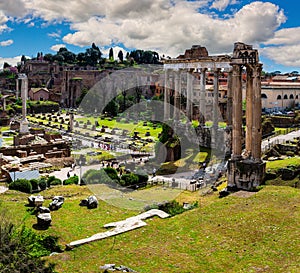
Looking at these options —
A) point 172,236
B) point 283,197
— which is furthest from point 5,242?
point 283,197

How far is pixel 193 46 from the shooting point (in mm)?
28828

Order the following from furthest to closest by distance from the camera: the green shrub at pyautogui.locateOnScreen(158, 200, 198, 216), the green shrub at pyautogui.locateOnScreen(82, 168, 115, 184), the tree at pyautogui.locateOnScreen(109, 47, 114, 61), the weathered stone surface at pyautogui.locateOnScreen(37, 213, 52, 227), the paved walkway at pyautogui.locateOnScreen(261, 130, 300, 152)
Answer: the tree at pyautogui.locateOnScreen(109, 47, 114, 61), the paved walkway at pyautogui.locateOnScreen(261, 130, 300, 152), the green shrub at pyautogui.locateOnScreen(82, 168, 115, 184), the green shrub at pyautogui.locateOnScreen(158, 200, 198, 216), the weathered stone surface at pyautogui.locateOnScreen(37, 213, 52, 227)

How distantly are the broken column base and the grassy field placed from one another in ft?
5.17

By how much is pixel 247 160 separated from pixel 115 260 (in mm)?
8333

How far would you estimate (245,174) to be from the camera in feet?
51.5

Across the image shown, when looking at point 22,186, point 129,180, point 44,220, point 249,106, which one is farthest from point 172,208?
point 22,186

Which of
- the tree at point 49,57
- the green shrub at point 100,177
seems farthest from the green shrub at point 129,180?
the tree at point 49,57

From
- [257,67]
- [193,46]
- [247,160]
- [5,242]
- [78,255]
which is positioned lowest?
[78,255]

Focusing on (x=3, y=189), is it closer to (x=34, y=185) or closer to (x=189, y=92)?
(x=34, y=185)

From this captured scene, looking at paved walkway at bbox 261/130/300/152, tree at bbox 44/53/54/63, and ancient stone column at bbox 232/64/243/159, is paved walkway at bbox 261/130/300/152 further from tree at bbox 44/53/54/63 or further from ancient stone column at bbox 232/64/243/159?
tree at bbox 44/53/54/63

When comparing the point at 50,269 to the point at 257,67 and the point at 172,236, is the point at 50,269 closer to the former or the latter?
the point at 172,236

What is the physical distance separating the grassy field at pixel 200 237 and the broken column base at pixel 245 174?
62.0 inches

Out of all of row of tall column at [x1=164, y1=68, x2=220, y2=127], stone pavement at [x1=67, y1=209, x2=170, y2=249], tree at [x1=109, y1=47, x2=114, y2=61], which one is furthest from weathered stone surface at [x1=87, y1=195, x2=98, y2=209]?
tree at [x1=109, y1=47, x2=114, y2=61]

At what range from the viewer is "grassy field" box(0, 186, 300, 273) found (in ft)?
29.4
